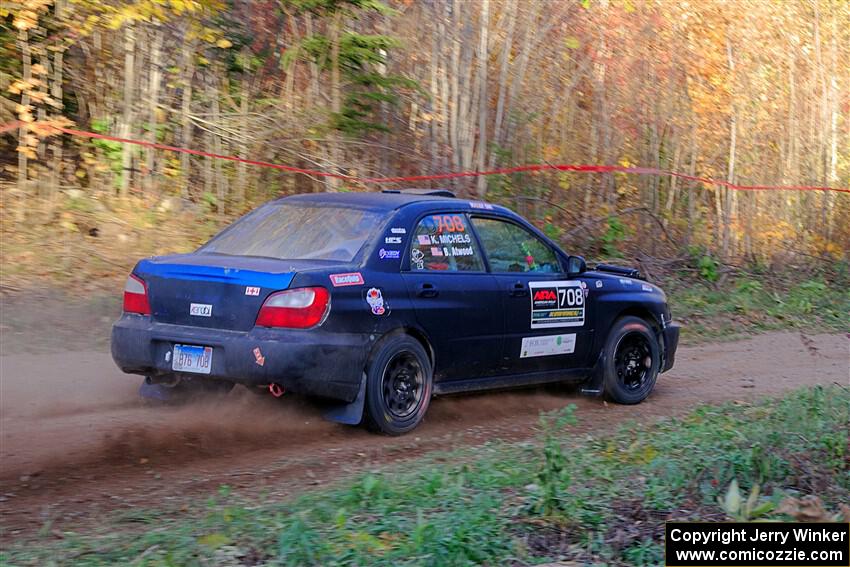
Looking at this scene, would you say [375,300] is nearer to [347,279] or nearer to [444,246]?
[347,279]

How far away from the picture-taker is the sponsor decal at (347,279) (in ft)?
22.7

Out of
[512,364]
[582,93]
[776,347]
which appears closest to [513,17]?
[582,93]

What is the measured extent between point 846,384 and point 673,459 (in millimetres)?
4773

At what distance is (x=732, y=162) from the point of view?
1734cm

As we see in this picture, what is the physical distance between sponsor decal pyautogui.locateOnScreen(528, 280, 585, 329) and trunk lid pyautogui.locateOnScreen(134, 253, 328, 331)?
1977mm

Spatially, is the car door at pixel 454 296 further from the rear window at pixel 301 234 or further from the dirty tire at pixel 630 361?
the dirty tire at pixel 630 361

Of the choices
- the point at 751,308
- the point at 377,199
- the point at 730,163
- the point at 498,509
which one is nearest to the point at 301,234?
the point at 377,199

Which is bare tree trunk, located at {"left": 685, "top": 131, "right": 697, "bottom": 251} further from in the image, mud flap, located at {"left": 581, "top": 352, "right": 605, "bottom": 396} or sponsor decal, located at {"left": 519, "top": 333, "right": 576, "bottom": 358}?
sponsor decal, located at {"left": 519, "top": 333, "right": 576, "bottom": 358}

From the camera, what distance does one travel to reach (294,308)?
22.3 feet

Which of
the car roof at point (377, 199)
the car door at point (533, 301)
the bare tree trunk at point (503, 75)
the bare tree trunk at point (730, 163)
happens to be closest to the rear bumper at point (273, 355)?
→ the car roof at point (377, 199)

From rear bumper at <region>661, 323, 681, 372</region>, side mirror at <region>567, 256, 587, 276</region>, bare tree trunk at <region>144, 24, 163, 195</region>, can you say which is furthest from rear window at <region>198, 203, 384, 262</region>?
bare tree trunk at <region>144, 24, 163, 195</region>

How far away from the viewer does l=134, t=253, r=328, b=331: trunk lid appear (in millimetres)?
6840

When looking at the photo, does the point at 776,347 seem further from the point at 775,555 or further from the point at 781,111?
the point at 775,555

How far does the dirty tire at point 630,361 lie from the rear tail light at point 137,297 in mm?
3776
